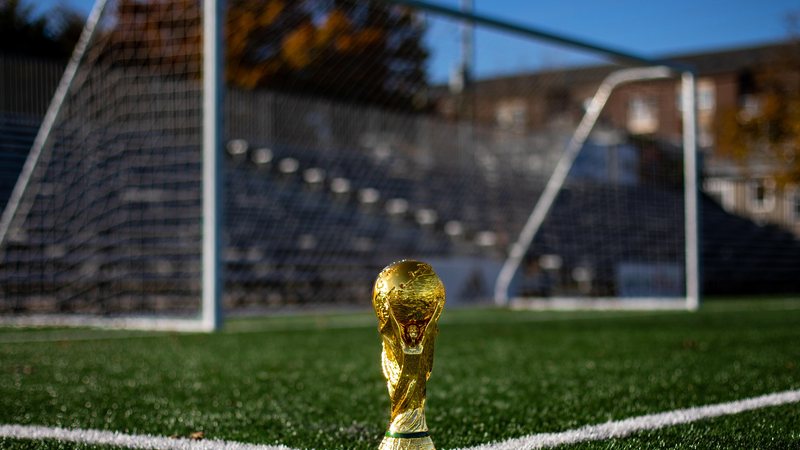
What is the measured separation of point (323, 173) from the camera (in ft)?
44.9

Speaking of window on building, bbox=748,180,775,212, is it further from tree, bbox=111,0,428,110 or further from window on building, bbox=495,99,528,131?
tree, bbox=111,0,428,110

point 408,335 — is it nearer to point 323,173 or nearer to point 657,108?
point 323,173

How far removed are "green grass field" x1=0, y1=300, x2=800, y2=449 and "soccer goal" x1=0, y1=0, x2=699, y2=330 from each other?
1.75 meters

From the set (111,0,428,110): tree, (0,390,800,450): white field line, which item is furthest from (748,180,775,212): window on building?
(0,390,800,450): white field line

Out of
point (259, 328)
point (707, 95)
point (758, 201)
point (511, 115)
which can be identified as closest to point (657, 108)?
point (758, 201)

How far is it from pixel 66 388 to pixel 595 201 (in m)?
11.4

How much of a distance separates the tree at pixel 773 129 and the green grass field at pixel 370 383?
11.9 meters

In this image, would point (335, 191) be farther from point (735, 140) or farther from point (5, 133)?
point (735, 140)

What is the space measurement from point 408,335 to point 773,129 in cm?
1840

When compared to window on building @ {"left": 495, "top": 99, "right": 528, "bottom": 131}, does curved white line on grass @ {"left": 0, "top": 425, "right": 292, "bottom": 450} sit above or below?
below

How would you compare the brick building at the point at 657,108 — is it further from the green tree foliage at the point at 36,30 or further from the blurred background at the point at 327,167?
the green tree foliage at the point at 36,30

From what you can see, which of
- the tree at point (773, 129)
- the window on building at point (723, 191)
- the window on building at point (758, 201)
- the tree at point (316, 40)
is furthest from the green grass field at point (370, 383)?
the window on building at point (758, 201)

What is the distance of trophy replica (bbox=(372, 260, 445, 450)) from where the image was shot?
1.83 m

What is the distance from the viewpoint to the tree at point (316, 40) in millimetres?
9781
